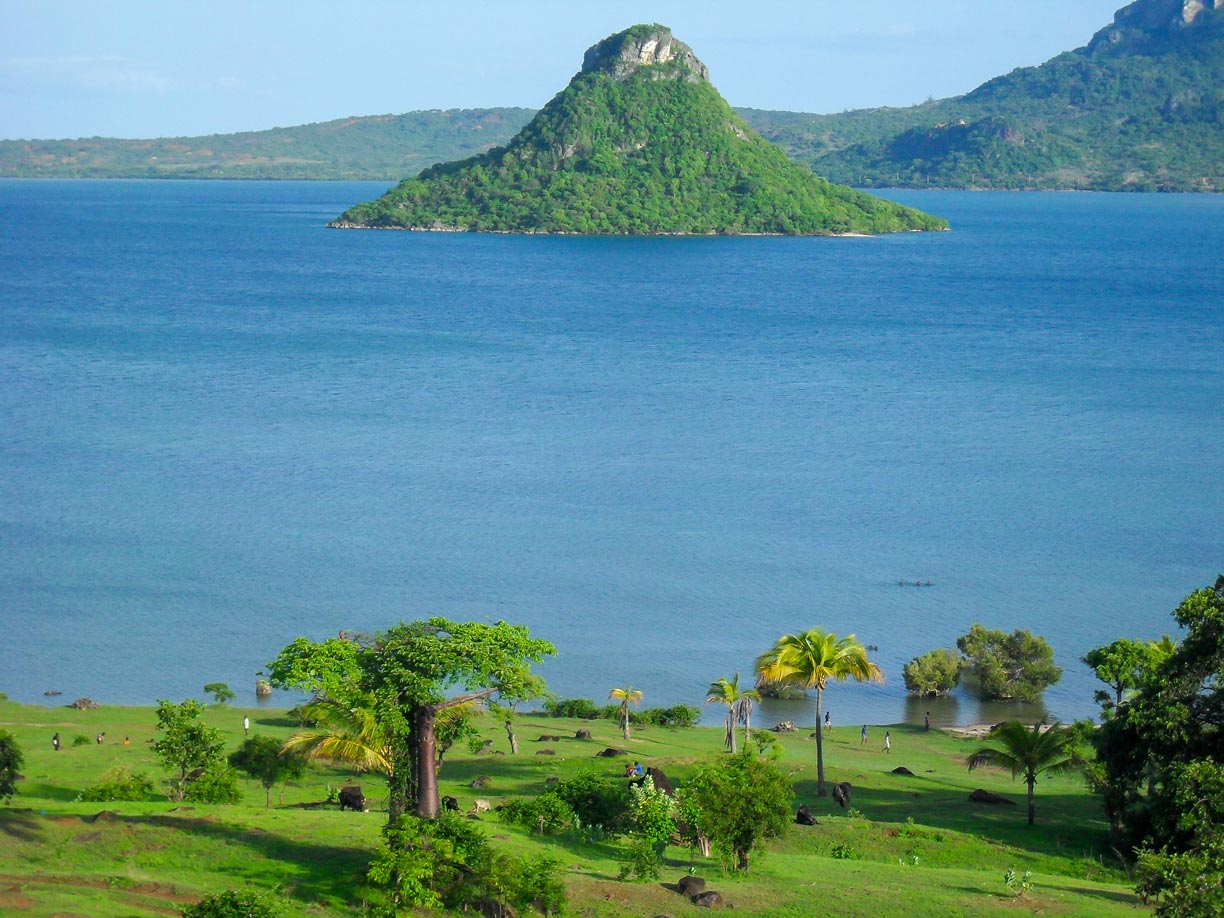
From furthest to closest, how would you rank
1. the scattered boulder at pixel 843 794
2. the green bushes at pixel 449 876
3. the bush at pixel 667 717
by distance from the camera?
the bush at pixel 667 717 < the scattered boulder at pixel 843 794 < the green bushes at pixel 449 876

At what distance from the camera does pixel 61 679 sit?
1954 inches

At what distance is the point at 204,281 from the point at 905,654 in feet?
450

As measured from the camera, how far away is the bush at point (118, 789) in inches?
1214

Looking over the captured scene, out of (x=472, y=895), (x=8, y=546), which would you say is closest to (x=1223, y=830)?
(x=472, y=895)

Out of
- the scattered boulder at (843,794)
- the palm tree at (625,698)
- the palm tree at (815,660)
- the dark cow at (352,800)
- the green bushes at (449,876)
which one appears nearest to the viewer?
the green bushes at (449,876)

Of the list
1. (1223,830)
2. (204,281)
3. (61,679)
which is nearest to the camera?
(1223,830)

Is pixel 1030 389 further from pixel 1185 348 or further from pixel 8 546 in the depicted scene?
pixel 8 546

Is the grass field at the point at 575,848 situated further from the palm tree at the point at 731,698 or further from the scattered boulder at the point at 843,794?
the palm tree at the point at 731,698

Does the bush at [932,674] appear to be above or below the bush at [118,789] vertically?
below

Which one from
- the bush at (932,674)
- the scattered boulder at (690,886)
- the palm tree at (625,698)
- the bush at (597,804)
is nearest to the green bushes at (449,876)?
the scattered boulder at (690,886)

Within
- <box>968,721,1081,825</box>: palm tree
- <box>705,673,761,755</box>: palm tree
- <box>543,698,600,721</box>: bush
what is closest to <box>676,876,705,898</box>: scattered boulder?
<box>968,721,1081,825</box>: palm tree

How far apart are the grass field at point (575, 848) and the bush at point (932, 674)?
988 centimetres

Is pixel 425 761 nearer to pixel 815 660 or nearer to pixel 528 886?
pixel 528 886

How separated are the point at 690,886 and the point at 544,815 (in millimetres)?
4388
